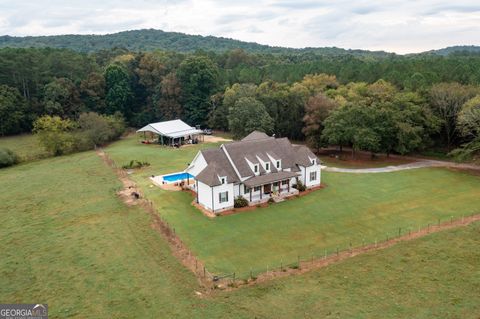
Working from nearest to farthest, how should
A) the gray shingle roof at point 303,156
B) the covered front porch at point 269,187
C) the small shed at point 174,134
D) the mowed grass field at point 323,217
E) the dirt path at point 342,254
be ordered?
the dirt path at point 342,254 < the mowed grass field at point 323,217 < the covered front porch at point 269,187 < the gray shingle roof at point 303,156 < the small shed at point 174,134

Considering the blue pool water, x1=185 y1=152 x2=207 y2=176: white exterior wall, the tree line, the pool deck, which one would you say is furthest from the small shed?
x1=185 y1=152 x2=207 y2=176: white exterior wall

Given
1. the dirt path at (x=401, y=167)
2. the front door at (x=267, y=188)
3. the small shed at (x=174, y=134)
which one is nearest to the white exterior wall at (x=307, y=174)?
the front door at (x=267, y=188)

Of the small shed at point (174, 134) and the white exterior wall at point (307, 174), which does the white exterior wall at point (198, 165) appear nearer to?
the white exterior wall at point (307, 174)

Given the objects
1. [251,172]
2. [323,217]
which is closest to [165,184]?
[251,172]

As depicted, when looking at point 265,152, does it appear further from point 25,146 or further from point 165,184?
point 25,146

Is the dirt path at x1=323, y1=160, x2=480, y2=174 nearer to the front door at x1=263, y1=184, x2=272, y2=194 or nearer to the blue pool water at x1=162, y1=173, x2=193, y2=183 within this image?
the front door at x1=263, y1=184, x2=272, y2=194
